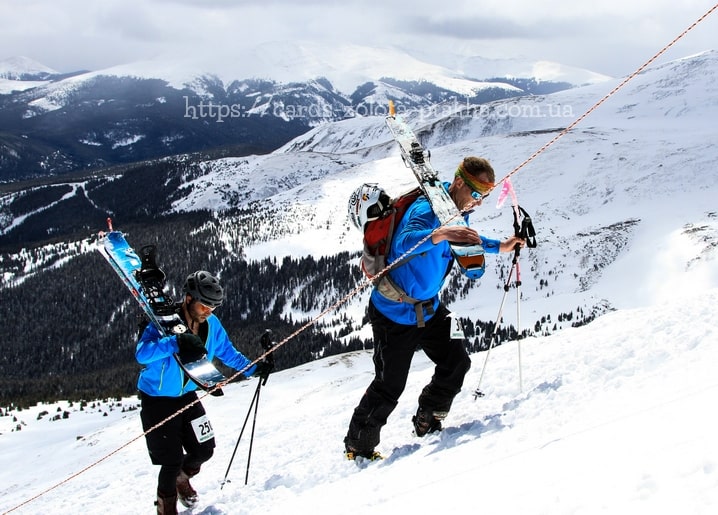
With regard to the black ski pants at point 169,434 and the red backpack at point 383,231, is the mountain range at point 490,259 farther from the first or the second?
the black ski pants at point 169,434

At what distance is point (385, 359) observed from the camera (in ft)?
20.8

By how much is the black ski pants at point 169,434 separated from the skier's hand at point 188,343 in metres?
0.90

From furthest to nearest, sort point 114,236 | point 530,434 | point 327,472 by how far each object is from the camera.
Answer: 1. point 114,236
2. point 327,472
3. point 530,434

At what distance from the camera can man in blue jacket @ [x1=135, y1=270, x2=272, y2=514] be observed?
5.95 metres

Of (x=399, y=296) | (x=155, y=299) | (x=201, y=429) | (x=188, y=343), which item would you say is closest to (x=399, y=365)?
(x=399, y=296)

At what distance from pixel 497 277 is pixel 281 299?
51.5 m

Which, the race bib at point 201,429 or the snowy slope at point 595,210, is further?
the snowy slope at point 595,210

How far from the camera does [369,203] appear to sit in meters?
5.84

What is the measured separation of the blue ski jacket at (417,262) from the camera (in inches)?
217

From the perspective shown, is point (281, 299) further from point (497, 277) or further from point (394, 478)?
point (394, 478)

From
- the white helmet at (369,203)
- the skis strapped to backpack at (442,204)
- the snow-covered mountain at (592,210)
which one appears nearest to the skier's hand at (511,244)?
the skis strapped to backpack at (442,204)

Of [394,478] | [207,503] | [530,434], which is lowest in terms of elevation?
[207,503]

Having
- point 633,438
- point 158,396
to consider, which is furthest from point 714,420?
point 158,396

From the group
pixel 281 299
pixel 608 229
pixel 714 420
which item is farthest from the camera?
pixel 281 299
